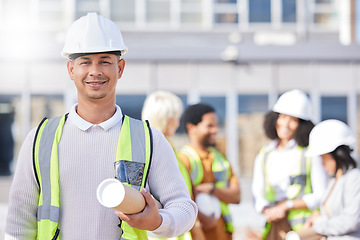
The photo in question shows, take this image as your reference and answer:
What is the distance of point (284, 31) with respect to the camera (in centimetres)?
2145

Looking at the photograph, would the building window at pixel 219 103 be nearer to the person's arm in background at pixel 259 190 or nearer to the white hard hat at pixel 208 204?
the person's arm in background at pixel 259 190

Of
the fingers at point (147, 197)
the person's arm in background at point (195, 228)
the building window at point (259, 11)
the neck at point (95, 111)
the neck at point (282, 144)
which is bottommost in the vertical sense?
the person's arm in background at point (195, 228)

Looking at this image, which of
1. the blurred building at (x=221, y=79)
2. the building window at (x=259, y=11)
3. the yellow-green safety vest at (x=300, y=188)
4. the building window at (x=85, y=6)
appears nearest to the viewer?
the yellow-green safety vest at (x=300, y=188)

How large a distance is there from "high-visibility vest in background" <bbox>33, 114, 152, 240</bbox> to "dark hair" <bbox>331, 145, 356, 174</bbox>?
2.10 meters

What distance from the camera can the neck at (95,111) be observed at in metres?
2.63

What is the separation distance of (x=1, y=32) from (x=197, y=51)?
5.99m

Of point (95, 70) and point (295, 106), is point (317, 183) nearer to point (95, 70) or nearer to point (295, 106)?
point (295, 106)

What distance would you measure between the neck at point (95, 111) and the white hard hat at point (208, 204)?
2.46 metres

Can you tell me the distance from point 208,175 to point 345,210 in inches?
50.9

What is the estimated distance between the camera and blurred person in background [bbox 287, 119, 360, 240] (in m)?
4.18

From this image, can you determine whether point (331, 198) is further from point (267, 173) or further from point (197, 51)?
point (197, 51)

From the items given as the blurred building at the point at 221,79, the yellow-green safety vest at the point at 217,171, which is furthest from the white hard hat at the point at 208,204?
the blurred building at the point at 221,79

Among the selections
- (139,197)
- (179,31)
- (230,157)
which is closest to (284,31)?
(179,31)

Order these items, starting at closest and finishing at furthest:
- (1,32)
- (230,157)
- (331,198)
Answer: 1. (331,198)
2. (230,157)
3. (1,32)
